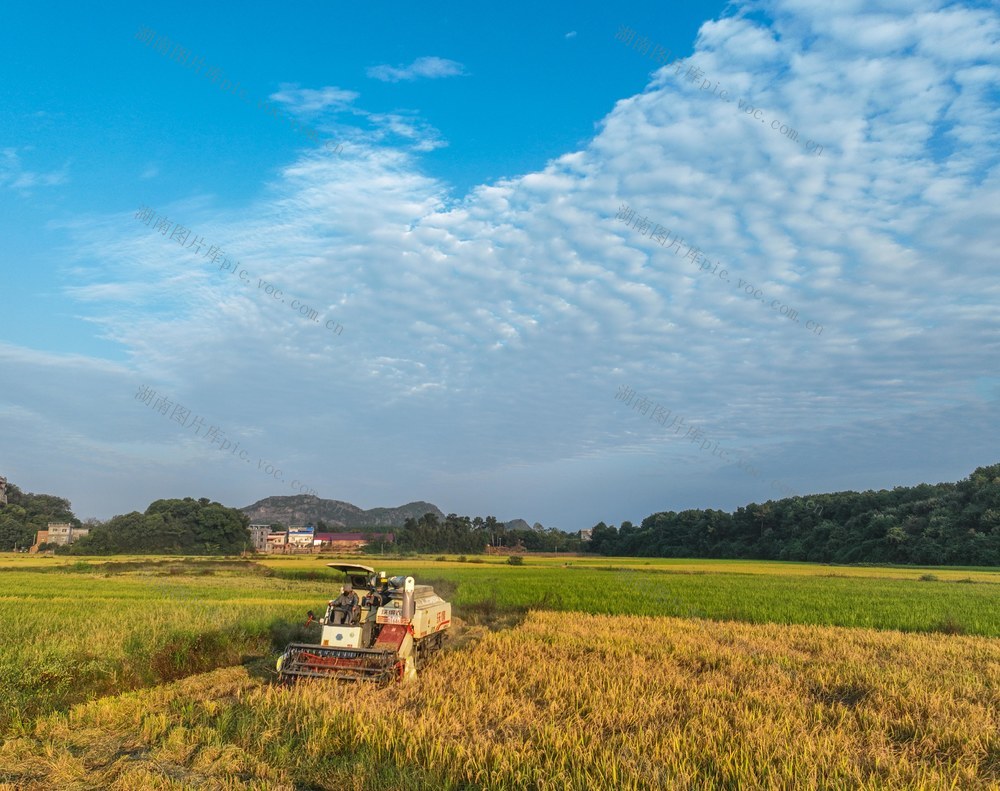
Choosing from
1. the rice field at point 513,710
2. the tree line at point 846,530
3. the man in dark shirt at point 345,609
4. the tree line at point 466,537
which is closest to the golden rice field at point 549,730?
the rice field at point 513,710

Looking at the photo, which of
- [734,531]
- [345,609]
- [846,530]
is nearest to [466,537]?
[734,531]

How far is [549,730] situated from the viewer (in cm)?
697

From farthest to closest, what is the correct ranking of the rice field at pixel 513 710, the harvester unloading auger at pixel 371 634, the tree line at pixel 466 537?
the tree line at pixel 466 537 < the harvester unloading auger at pixel 371 634 < the rice field at pixel 513 710

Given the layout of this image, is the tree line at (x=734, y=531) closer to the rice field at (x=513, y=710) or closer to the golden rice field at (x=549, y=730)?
the rice field at (x=513, y=710)

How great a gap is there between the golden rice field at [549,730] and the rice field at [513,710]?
31 millimetres

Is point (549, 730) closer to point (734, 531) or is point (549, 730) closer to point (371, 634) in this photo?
point (371, 634)

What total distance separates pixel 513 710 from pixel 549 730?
1.14 metres

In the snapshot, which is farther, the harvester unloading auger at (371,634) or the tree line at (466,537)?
the tree line at (466,537)

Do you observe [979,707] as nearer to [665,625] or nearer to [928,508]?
[665,625]

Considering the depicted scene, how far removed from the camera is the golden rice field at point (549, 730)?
19.9 ft

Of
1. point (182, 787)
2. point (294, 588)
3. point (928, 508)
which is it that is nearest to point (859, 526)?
point (928, 508)

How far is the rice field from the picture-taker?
6191 mm

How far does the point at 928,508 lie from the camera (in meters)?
67.1

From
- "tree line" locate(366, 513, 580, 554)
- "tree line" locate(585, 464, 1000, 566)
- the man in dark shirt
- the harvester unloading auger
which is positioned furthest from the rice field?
"tree line" locate(366, 513, 580, 554)
